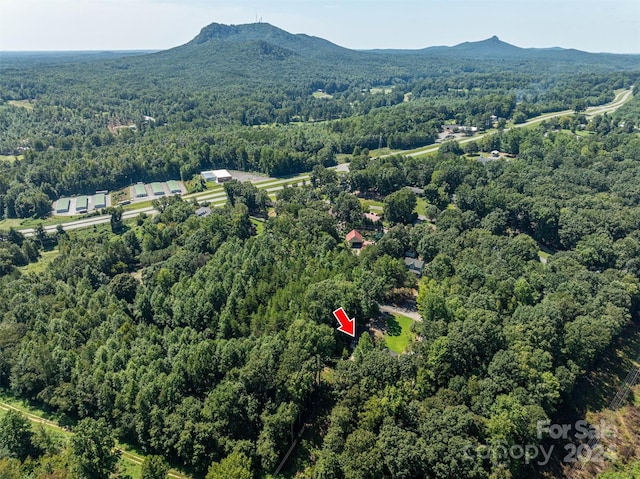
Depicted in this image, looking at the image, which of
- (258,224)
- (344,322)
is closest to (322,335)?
(344,322)

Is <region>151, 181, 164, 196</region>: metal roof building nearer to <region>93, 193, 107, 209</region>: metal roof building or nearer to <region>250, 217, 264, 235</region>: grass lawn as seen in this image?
<region>93, 193, 107, 209</region>: metal roof building

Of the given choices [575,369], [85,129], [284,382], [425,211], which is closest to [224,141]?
[85,129]

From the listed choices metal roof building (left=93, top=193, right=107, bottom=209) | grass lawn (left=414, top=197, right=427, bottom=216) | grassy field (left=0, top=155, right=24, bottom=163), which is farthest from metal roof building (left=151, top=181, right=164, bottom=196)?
grass lawn (left=414, top=197, right=427, bottom=216)

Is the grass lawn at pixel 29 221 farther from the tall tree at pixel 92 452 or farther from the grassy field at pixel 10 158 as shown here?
the tall tree at pixel 92 452

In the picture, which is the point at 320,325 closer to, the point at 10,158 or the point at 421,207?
the point at 421,207

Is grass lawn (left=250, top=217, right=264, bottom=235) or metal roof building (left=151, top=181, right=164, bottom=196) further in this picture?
metal roof building (left=151, top=181, right=164, bottom=196)

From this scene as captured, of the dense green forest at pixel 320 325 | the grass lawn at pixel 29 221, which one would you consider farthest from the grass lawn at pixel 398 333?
the grass lawn at pixel 29 221
